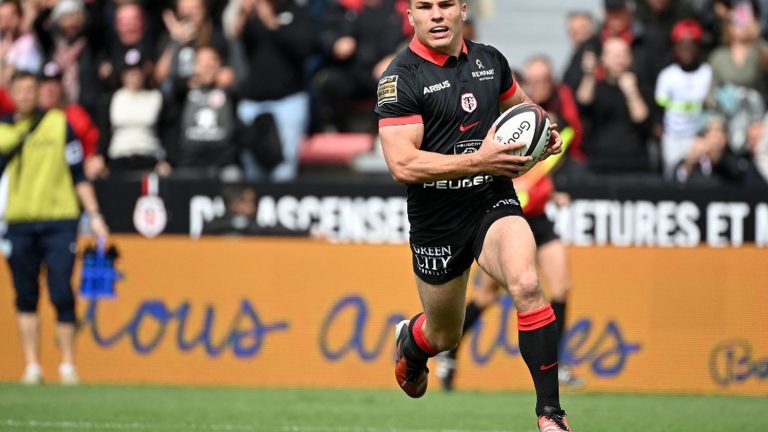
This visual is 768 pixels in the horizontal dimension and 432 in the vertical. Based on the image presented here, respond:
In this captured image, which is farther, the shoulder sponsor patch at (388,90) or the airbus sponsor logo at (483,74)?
the airbus sponsor logo at (483,74)

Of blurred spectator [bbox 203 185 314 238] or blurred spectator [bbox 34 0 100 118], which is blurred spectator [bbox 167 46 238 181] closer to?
blurred spectator [bbox 203 185 314 238]

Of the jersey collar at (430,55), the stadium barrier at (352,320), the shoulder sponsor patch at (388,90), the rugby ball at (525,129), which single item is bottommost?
the stadium barrier at (352,320)

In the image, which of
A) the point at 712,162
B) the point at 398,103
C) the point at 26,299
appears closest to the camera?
the point at 398,103

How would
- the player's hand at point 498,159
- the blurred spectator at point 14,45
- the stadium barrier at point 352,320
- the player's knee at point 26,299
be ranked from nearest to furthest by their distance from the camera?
the player's hand at point 498,159
the stadium barrier at point 352,320
the player's knee at point 26,299
the blurred spectator at point 14,45

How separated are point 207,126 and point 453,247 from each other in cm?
850

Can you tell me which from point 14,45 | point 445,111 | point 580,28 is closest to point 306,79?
point 580,28

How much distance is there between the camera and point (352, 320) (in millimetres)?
13570

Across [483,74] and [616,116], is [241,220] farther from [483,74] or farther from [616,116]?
[483,74]

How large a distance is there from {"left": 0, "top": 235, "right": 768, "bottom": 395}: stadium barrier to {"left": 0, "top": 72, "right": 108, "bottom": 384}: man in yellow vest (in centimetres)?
75

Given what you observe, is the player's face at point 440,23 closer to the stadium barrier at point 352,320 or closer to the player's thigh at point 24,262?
the stadium barrier at point 352,320

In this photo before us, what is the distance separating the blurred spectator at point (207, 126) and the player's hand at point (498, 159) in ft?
29.2

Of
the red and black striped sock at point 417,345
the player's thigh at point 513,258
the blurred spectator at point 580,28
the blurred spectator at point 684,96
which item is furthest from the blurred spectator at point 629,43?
the player's thigh at point 513,258

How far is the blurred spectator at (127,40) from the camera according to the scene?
1711 cm

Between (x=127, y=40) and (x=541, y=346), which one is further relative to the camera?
(x=127, y=40)
